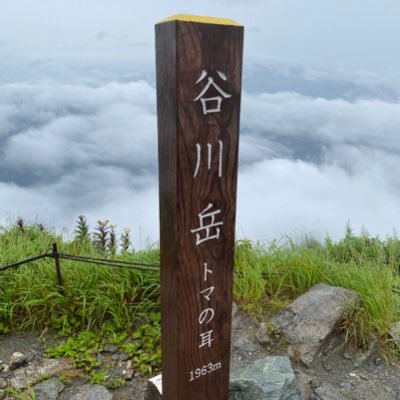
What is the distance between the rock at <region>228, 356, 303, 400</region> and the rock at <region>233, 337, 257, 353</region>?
1.43 ft

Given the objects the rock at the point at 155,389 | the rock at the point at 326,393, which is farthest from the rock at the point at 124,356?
the rock at the point at 326,393

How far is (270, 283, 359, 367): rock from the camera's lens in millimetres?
3365

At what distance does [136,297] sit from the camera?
381 cm

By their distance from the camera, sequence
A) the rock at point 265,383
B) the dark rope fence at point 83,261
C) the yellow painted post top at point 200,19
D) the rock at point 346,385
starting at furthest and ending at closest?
the dark rope fence at point 83,261 → the rock at point 346,385 → the rock at point 265,383 → the yellow painted post top at point 200,19

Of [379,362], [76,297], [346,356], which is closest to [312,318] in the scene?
[346,356]

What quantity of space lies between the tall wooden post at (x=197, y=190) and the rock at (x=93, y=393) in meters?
0.74

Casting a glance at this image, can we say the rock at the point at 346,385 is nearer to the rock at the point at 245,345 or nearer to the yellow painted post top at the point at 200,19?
the rock at the point at 245,345

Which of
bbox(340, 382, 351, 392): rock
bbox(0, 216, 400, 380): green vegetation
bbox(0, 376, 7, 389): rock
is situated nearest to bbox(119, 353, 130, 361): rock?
bbox(0, 216, 400, 380): green vegetation

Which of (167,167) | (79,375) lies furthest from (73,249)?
(167,167)

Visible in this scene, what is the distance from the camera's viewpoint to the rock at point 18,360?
3369 mm

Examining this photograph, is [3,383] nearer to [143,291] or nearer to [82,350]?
[82,350]

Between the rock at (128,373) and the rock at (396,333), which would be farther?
the rock at (396,333)

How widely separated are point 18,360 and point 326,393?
7.37 ft

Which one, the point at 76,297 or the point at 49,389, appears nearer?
the point at 49,389
